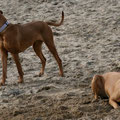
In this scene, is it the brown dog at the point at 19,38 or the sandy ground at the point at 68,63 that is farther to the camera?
the brown dog at the point at 19,38

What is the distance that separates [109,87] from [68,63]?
7.85 ft

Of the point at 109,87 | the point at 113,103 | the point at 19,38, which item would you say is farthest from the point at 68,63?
the point at 113,103

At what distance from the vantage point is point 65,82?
6.49 metres

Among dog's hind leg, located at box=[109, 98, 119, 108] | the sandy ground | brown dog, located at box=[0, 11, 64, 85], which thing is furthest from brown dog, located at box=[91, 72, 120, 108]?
brown dog, located at box=[0, 11, 64, 85]

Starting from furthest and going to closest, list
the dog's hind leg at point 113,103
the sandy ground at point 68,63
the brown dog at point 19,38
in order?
the brown dog at point 19,38, the sandy ground at point 68,63, the dog's hind leg at point 113,103

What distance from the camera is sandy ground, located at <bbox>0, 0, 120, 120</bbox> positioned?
16.3 feet

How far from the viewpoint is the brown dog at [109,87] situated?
490 cm

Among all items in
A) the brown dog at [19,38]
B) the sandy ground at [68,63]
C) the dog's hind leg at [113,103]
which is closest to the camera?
the dog's hind leg at [113,103]

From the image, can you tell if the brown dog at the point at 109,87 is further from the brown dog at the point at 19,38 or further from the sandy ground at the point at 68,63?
the brown dog at the point at 19,38

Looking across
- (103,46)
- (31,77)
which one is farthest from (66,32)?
(31,77)

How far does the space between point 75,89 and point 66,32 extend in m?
3.63

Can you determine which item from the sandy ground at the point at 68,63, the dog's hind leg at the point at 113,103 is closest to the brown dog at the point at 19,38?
the sandy ground at the point at 68,63

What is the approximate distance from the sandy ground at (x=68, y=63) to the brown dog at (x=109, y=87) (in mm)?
131

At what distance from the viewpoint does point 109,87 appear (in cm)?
517
